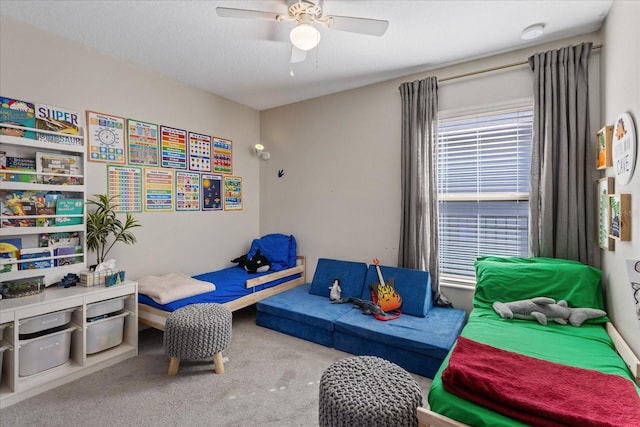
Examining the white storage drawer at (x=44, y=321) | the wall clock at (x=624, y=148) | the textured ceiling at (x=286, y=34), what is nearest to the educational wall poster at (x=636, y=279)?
the wall clock at (x=624, y=148)

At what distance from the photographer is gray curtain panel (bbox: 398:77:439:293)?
9.77 ft

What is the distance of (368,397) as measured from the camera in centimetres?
141

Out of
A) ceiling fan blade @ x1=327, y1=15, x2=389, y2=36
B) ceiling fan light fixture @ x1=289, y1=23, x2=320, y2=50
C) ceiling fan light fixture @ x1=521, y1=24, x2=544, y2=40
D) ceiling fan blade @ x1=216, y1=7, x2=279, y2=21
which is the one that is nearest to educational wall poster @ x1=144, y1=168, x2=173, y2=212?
ceiling fan blade @ x1=216, y1=7, x2=279, y2=21

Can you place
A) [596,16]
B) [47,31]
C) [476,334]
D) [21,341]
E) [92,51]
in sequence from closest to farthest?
[476,334] → [21,341] → [596,16] → [47,31] → [92,51]

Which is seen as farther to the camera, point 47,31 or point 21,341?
point 47,31

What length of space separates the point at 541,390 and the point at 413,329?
1212mm

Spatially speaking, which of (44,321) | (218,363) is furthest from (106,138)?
(218,363)

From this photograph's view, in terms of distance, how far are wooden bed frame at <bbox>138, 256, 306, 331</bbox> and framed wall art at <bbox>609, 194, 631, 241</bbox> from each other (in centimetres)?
292

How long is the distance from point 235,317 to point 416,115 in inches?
116

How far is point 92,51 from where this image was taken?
270 cm

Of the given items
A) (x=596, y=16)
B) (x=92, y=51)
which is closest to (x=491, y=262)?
(x=596, y=16)

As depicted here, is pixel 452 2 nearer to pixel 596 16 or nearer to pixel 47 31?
pixel 596 16

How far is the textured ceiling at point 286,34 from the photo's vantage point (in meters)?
2.09

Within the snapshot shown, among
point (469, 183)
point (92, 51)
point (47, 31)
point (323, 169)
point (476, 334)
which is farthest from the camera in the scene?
point (323, 169)
